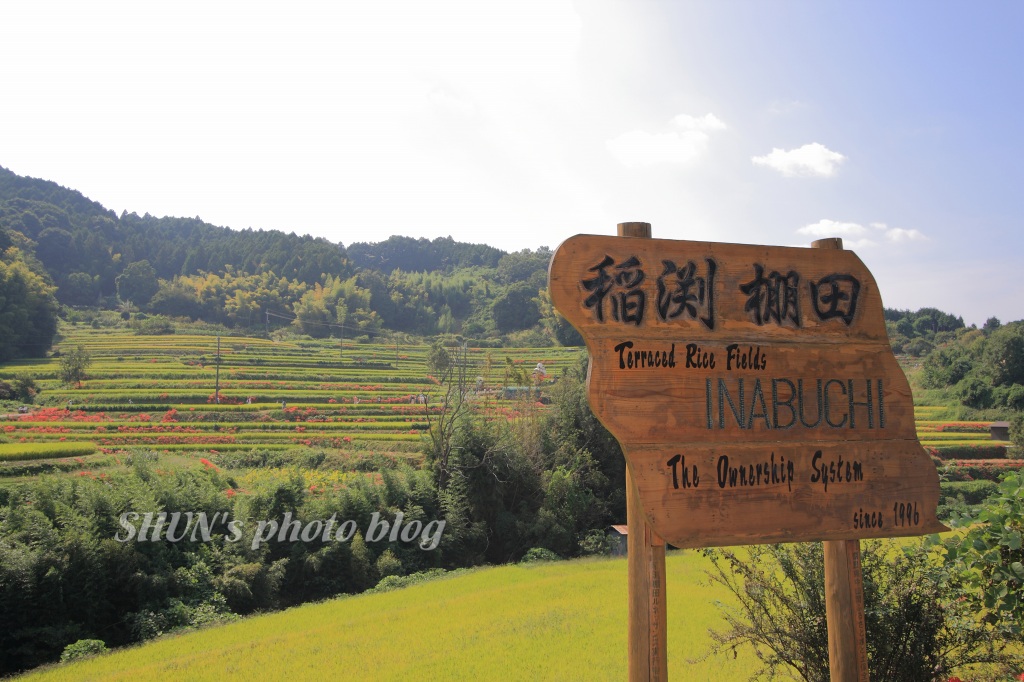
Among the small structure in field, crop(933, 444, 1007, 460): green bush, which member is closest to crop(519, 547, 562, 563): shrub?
crop(933, 444, 1007, 460): green bush

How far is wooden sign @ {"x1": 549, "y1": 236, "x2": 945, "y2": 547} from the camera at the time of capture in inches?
111

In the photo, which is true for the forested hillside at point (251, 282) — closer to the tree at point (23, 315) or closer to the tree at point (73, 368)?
the tree at point (23, 315)

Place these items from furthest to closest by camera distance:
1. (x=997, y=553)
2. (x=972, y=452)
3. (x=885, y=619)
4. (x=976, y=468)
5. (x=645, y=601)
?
1. (x=972, y=452)
2. (x=976, y=468)
3. (x=885, y=619)
4. (x=997, y=553)
5. (x=645, y=601)

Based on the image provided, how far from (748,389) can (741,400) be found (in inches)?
2.8

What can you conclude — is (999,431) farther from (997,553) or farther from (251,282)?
(251,282)

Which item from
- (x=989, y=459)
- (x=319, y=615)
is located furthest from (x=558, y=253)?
(x=989, y=459)

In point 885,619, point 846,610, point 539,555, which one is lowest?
point 539,555

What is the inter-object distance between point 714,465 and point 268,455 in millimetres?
26344

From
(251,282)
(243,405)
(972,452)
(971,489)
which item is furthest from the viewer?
(251,282)

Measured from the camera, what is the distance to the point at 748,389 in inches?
119

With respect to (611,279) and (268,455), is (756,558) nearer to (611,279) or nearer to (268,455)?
(611,279)

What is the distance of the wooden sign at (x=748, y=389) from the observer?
282 cm

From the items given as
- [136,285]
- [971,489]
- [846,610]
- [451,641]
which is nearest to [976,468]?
[971,489]

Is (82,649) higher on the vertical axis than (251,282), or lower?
lower
